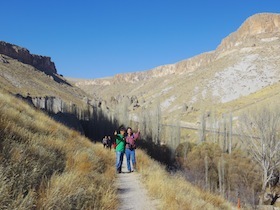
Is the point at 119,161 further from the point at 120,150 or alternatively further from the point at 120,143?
the point at 120,143

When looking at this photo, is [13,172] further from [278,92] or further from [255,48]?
[255,48]

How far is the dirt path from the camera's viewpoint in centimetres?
585

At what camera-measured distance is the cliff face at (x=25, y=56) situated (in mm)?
119188

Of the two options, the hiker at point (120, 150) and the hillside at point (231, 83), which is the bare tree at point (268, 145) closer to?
the hiker at point (120, 150)

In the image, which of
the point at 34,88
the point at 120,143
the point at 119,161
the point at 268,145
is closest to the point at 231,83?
the point at 34,88

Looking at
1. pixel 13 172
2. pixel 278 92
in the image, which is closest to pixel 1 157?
pixel 13 172

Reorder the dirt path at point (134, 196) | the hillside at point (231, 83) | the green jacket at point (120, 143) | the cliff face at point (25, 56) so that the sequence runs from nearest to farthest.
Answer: the dirt path at point (134, 196)
the green jacket at point (120, 143)
the hillside at point (231, 83)
the cliff face at point (25, 56)

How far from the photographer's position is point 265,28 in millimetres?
165625

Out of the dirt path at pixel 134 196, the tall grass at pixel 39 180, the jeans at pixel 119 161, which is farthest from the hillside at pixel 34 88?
the tall grass at pixel 39 180

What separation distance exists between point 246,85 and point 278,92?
27.5 m

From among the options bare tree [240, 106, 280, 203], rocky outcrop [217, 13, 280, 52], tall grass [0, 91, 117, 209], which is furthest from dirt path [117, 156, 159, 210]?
rocky outcrop [217, 13, 280, 52]

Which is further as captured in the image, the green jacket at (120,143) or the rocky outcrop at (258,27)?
the rocky outcrop at (258,27)

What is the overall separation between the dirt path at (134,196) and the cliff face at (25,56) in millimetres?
117088

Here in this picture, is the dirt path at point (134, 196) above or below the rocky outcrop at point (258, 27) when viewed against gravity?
below
